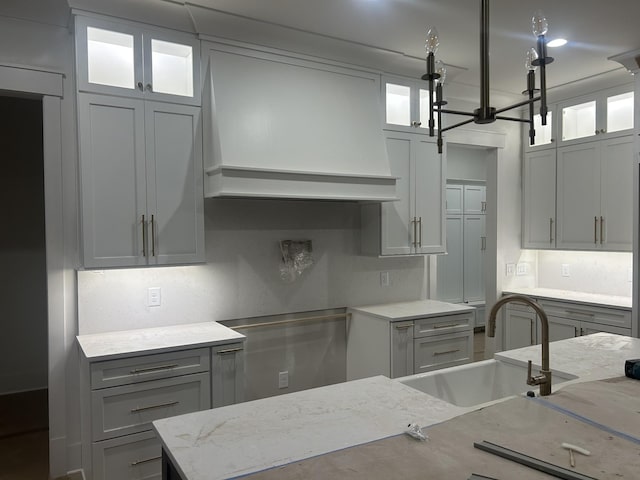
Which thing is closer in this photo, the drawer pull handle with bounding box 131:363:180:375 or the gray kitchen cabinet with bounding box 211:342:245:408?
the drawer pull handle with bounding box 131:363:180:375

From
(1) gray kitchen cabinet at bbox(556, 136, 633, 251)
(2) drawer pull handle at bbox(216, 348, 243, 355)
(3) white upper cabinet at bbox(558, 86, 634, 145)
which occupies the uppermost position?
(3) white upper cabinet at bbox(558, 86, 634, 145)

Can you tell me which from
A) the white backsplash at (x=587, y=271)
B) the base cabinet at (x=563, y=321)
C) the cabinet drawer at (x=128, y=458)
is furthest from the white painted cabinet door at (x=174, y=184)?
the white backsplash at (x=587, y=271)

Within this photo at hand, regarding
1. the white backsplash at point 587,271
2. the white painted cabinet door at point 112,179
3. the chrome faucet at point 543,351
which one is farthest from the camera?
the white backsplash at point 587,271

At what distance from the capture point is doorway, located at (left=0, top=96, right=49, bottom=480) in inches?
177

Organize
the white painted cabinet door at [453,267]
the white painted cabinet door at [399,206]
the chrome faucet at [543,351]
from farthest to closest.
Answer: the white painted cabinet door at [453,267] → the white painted cabinet door at [399,206] → the chrome faucet at [543,351]

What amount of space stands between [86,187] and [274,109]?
124 centimetres

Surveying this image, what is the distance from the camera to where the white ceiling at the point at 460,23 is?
267cm

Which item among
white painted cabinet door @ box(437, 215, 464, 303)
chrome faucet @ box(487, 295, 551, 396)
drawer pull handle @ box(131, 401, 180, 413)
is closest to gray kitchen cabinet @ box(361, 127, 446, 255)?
drawer pull handle @ box(131, 401, 180, 413)

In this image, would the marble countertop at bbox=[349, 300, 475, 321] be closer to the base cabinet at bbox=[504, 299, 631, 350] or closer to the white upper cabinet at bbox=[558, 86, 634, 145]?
the base cabinet at bbox=[504, 299, 631, 350]

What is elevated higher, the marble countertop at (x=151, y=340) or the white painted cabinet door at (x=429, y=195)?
the white painted cabinet door at (x=429, y=195)

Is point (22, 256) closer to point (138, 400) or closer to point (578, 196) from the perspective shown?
point (138, 400)

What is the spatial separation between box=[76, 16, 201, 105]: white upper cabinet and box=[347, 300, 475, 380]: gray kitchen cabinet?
80.2 inches

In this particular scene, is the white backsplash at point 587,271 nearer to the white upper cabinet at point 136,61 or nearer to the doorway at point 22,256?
the white upper cabinet at point 136,61

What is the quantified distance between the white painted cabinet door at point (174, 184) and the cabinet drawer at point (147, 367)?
0.59 metres
